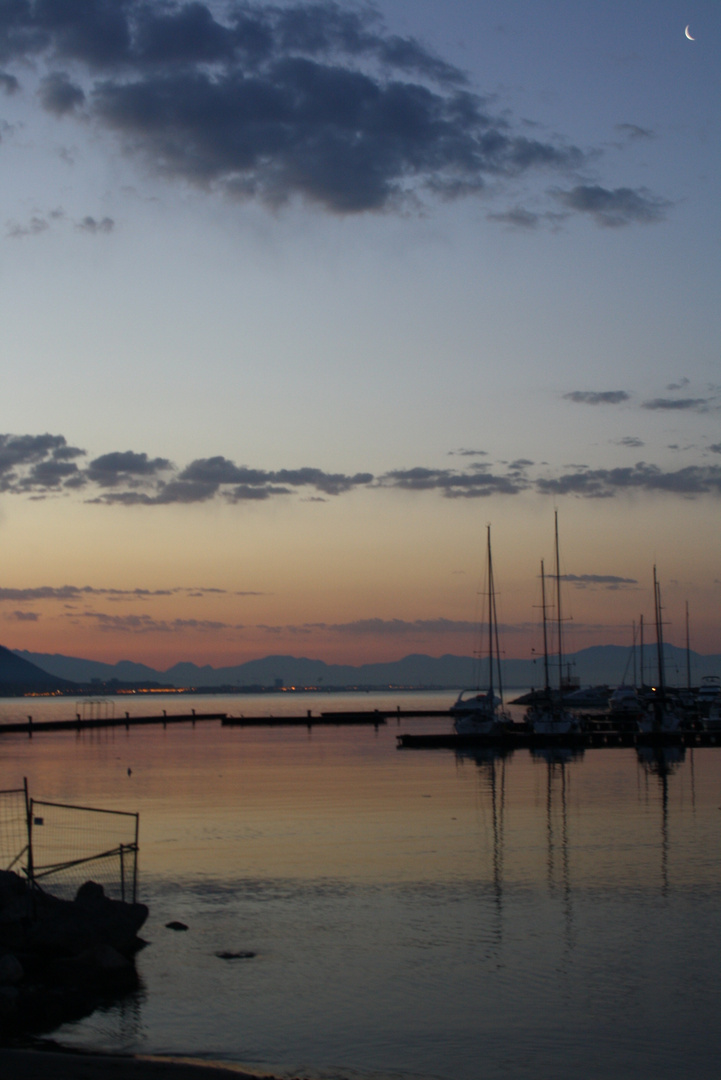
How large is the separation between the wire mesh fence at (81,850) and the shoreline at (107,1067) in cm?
490

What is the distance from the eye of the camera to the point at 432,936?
2384cm

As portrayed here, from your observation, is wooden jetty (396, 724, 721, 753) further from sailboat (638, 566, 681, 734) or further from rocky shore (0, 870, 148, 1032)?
rocky shore (0, 870, 148, 1032)

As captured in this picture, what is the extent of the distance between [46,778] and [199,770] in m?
10.7

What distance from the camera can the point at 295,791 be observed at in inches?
2260

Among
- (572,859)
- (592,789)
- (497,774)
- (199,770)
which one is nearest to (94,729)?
(199,770)

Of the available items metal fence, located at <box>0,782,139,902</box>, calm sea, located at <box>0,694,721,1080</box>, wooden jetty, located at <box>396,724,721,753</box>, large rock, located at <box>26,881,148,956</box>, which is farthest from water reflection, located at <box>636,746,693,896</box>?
metal fence, located at <box>0,782,139,902</box>

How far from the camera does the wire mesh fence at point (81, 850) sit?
23.4 meters

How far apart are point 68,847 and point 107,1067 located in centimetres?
2205

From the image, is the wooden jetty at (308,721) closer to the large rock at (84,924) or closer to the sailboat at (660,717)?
the sailboat at (660,717)

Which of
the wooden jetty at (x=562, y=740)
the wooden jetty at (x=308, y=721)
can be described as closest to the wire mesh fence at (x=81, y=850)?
the wooden jetty at (x=562, y=740)

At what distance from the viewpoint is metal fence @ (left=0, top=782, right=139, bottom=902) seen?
917 inches

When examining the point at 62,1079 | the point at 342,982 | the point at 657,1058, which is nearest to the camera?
the point at 62,1079

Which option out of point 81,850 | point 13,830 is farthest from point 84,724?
point 81,850

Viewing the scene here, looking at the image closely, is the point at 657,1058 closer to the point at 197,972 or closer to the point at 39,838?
the point at 197,972
